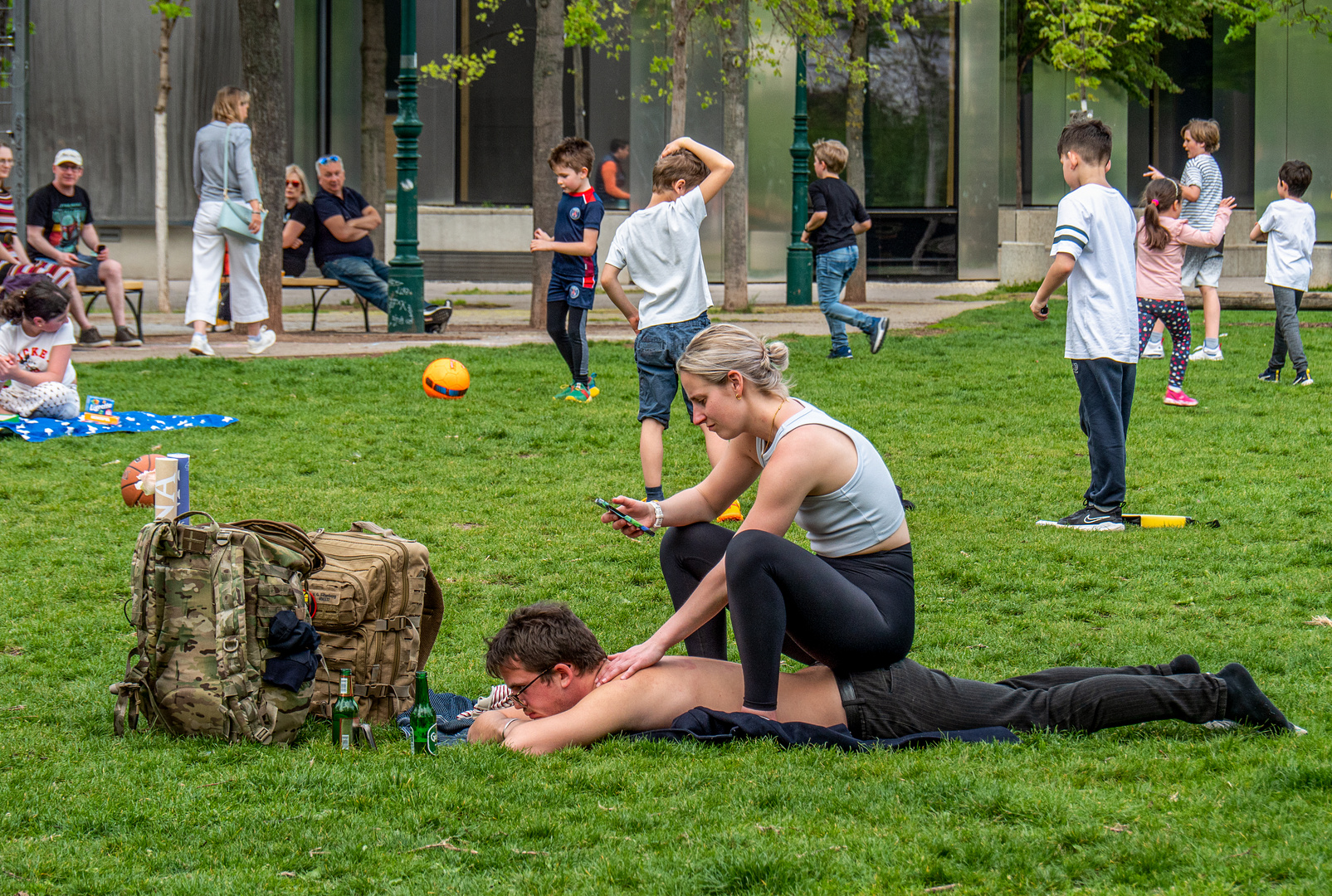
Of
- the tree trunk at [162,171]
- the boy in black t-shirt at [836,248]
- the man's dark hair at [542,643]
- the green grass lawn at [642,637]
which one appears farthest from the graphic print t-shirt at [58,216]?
the man's dark hair at [542,643]

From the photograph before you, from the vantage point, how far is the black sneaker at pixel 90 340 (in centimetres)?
1415

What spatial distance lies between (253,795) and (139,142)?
1911cm

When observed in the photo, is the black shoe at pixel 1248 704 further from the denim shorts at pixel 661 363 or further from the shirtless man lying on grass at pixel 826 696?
the denim shorts at pixel 661 363

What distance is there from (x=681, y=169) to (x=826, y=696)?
3.88 metres

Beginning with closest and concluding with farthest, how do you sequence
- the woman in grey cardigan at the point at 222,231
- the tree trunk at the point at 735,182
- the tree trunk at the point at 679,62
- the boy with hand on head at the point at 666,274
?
the boy with hand on head at the point at 666,274 → the woman in grey cardigan at the point at 222,231 → the tree trunk at the point at 679,62 → the tree trunk at the point at 735,182

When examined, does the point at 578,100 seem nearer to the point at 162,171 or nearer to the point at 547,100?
the point at 162,171

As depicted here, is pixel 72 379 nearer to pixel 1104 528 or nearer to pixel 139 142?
pixel 1104 528

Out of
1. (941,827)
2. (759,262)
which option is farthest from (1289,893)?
(759,262)

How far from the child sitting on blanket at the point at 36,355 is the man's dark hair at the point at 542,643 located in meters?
6.56

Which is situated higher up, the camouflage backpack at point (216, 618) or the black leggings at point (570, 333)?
the black leggings at point (570, 333)

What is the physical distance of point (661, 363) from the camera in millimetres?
7547

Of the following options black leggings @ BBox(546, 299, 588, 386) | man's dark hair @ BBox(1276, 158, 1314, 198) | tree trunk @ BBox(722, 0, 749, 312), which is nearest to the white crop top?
black leggings @ BBox(546, 299, 588, 386)

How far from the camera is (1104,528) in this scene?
718cm

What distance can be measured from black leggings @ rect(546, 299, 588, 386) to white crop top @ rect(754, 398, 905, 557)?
6493 millimetres
